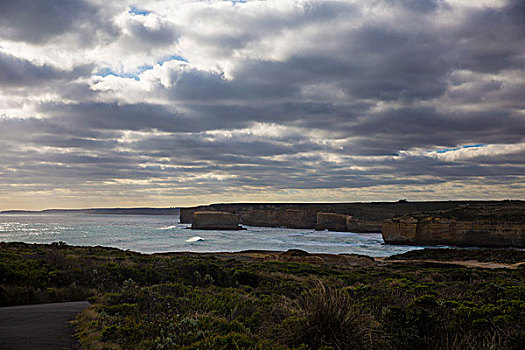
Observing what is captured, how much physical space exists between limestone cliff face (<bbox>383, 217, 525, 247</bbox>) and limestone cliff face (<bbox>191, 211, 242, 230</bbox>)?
55496mm

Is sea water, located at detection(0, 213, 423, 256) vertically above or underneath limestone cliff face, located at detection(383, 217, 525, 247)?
underneath

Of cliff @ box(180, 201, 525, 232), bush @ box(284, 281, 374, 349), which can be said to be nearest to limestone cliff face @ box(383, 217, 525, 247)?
cliff @ box(180, 201, 525, 232)

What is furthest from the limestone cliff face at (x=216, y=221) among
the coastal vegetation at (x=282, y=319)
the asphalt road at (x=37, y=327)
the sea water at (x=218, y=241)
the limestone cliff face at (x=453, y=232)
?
the asphalt road at (x=37, y=327)

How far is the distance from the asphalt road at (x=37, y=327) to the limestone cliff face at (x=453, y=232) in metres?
66.9

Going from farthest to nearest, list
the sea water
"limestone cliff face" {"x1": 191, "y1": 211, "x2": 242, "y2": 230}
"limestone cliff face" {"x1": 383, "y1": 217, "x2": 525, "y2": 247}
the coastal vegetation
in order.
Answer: "limestone cliff face" {"x1": 191, "y1": 211, "x2": 242, "y2": 230}, the sea water, "limestone cliff face" {"x1": 383, "y1": 217, "x2": 525, "y2": 247}, the coastal vegetation

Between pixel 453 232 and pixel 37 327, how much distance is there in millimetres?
68997

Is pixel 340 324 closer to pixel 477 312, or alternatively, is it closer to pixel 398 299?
pixel 477 312

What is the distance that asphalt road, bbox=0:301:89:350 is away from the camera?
240 inches

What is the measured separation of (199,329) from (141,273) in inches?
365

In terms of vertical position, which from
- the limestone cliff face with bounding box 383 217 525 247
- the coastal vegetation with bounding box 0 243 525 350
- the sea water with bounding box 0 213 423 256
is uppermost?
the coastal vegetation with bounding box 0 243 525 350

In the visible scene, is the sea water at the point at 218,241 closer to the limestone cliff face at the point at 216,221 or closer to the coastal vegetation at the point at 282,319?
the limestone cliff face at the point at 216,221

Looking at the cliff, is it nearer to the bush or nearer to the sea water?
the sea water

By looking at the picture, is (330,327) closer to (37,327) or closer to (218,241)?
(37,327)

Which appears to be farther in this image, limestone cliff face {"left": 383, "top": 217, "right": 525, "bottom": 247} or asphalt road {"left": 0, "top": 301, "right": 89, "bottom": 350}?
limestone cliff face {"left": 383, "top": 217, "right": 525, "bottom": 247}
